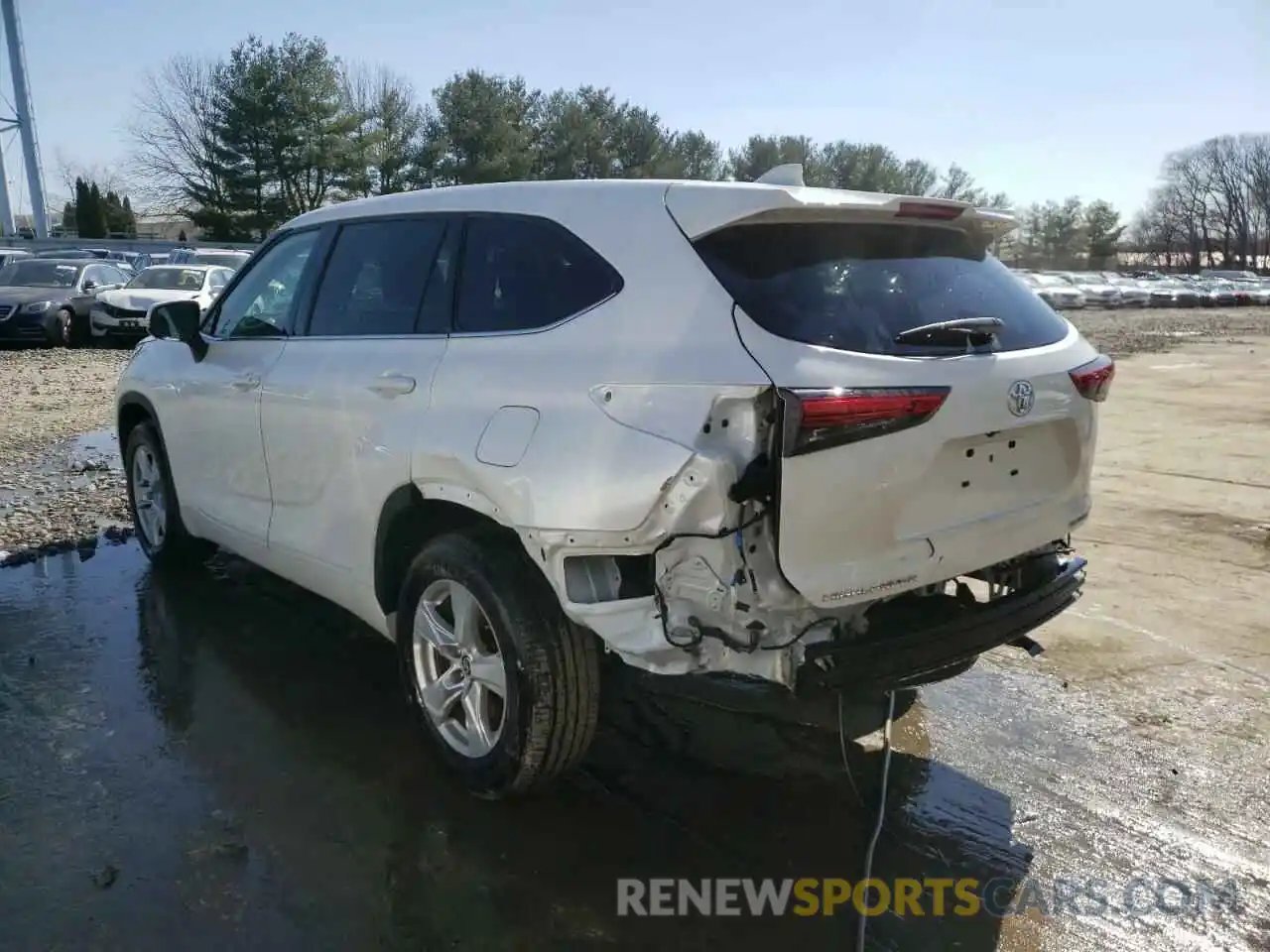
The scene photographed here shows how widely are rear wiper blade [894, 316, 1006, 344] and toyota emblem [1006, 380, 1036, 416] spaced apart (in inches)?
6.7

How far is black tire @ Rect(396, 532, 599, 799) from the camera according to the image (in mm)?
3098

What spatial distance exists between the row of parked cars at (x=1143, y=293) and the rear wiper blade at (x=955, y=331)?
127 ft

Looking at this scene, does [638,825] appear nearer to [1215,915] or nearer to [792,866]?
[792,866]

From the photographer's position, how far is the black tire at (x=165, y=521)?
545 cm

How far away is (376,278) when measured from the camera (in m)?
3.98

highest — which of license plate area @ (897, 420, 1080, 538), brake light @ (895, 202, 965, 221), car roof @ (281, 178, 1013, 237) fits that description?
car roof @ (281, 178, 1013, 237)

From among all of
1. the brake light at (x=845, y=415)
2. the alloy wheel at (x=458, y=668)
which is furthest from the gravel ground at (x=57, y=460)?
the brake light at (x=845, y=415)

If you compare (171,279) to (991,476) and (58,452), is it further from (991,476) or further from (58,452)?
(991,476)

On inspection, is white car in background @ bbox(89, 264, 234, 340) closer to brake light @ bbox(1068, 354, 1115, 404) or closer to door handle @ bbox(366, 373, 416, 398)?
door handle @ bbox(366, 373, 416, 398)

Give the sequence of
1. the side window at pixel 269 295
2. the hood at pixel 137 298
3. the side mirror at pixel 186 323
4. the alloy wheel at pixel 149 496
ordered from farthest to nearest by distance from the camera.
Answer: the hood at pixel 137 298
the alloy wheel at pixel 149 496
the side mirror at pixel 186 323
the side window at pixel 269 295

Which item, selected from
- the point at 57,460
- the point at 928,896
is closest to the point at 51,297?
the point at 57,460

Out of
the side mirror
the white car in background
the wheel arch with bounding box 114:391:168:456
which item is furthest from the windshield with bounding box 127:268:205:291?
the side mirror

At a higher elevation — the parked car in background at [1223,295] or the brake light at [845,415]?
the brake light at [845,415]

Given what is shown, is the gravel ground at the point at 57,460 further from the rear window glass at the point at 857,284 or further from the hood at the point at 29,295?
the rear window glass at the point at 857,284
